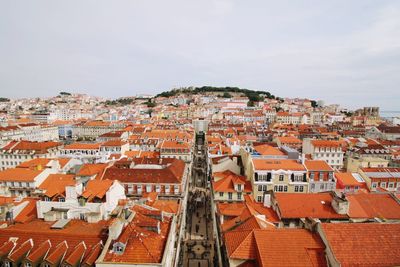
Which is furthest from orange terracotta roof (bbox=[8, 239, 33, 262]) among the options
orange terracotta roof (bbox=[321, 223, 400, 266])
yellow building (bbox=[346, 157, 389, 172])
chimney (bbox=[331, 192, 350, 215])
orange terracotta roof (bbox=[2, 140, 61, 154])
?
yellow building (bbox=[346, 157, 389, 172])

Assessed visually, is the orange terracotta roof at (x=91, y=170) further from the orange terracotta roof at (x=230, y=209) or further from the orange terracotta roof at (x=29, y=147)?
the orange terracotta roof at (x=29, y=147)

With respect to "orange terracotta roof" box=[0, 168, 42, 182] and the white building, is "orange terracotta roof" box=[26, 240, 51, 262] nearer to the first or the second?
"orange terracotta roof" box=[0, 168, 42, 182]

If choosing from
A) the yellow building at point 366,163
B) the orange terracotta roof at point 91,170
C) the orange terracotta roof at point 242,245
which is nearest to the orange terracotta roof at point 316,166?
the yellow building at point 366,163

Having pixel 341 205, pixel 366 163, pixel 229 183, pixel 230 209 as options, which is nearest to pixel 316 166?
pixel 341 205

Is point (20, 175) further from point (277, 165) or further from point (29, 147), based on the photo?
point (277, 165)

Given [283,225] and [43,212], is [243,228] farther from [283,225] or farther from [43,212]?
[43,212]

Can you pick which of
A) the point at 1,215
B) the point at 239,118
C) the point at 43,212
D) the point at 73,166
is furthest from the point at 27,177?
A: the point at 239,118
